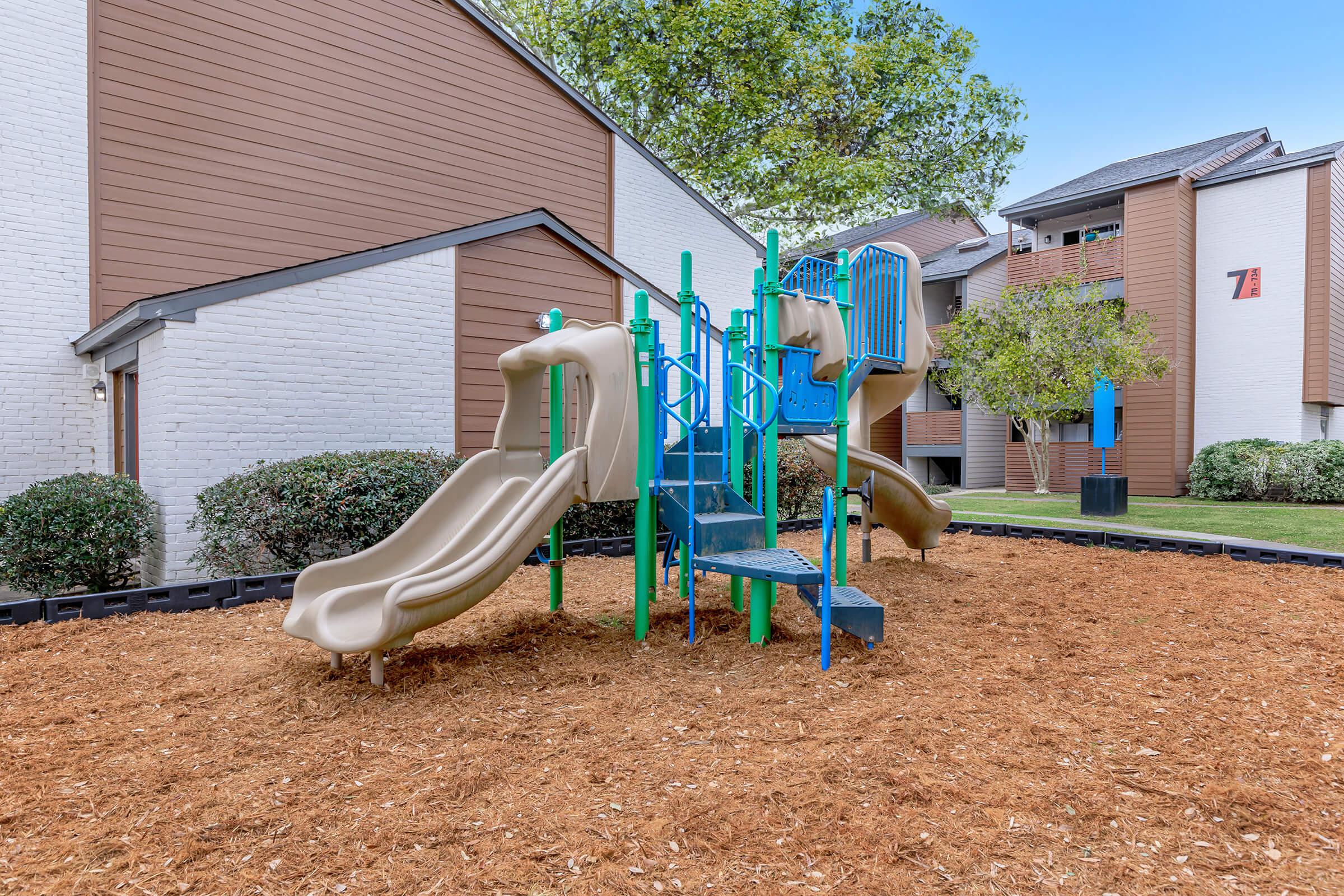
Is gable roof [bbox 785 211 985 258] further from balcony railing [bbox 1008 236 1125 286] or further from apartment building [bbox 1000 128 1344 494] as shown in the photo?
apartment building [bbox 1000 128 1344 494]

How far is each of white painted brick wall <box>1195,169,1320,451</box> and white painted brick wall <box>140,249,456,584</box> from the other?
17469 millimetres

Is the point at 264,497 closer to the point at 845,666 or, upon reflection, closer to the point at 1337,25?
the point at 845,666

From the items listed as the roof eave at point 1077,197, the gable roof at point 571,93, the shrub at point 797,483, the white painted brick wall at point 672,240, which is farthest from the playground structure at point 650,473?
the roof eave at point 1077,197

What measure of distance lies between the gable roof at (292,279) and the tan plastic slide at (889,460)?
2.20 metres

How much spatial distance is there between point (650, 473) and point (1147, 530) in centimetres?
805

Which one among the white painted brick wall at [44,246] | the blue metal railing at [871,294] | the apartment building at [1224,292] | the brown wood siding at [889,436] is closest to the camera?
the blue metal railing at [871,294]

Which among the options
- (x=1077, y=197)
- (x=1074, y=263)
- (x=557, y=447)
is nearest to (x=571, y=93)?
(x=557, y=447)

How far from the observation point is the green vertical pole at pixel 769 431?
15.3ft

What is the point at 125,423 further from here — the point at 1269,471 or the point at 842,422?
the point at 1269,471

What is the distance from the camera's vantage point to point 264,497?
6.61m

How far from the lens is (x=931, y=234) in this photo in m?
27.3

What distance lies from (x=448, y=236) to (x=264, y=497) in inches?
141

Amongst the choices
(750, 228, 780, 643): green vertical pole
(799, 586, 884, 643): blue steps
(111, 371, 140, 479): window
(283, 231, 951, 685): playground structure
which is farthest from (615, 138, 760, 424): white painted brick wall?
(799, 586, 884, 643): blue steps

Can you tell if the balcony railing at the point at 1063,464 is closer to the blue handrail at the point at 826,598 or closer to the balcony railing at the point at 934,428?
the balcony railing at the point at 934,428
